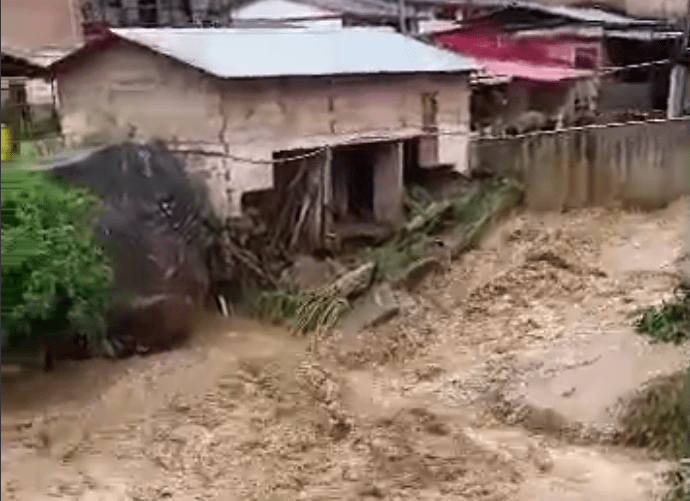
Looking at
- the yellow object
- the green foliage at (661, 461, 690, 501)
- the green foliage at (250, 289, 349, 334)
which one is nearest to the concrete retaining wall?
the green foliage at (250, 289, 349, 334)

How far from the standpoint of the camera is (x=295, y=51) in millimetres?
1188

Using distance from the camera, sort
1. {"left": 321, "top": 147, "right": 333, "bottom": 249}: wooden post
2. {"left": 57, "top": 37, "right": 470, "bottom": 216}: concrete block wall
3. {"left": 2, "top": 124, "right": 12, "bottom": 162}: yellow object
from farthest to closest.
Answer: {"left": 321, "top": 147, "right": 333, "bottom": 249}: wooden post < {"left": 57, "top": 37, "right": 470, "bottom": 216}: concrete block wall < {"left": 2, "top": 124, "right": 12, "bottom": 162}: yellow object

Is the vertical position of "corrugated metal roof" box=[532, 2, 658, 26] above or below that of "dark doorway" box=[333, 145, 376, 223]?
above

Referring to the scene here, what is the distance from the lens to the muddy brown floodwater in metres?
1.18

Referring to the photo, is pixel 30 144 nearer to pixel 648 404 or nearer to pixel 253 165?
pixel 253 165

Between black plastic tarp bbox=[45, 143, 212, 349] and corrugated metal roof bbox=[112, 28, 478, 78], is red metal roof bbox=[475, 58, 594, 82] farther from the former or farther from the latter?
black plastic tarp bbox=[45, 143, 212, 349]

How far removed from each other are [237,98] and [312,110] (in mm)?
96

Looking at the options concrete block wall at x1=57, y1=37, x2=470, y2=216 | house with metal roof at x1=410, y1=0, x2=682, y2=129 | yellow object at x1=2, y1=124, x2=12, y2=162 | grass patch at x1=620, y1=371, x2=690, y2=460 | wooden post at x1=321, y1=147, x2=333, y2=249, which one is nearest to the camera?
yellow object at x1=2, y1=124, x2=12, y2=162

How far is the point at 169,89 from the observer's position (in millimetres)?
1126

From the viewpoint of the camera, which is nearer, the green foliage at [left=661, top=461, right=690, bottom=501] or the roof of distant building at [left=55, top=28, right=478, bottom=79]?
the roof of distant building at [left=55, top=28, right=478, bottom=79]

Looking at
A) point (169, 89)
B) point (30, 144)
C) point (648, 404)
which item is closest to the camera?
point (30, 144)

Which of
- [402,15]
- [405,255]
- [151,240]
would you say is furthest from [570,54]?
[151,240]

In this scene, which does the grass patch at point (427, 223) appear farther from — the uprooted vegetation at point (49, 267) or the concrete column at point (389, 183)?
the uprooted vegetation at point (49, 267)

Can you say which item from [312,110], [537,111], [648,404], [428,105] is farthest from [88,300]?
[648,404]
